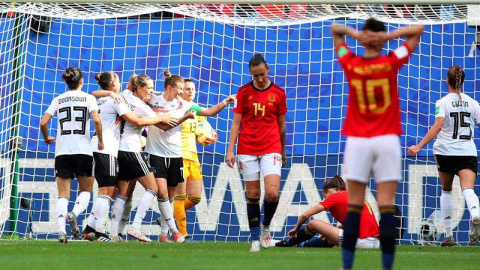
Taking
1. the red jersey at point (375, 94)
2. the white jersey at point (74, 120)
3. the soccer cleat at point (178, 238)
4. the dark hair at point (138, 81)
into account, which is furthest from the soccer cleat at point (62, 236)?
the red jersey at point (375, 94)

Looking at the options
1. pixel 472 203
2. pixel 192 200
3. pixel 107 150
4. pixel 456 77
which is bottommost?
pixel 192 200

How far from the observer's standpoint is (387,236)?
5.79 meters

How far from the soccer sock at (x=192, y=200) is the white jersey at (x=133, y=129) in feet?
3.88

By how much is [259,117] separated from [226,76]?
4.82 metres

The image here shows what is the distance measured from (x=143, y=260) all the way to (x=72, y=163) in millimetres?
3590

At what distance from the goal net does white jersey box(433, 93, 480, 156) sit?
1795 millimetres

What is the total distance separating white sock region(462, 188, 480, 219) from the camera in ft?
35.1

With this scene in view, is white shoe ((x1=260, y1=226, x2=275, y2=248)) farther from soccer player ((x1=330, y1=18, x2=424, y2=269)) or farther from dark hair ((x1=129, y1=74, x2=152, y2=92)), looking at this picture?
soccer player ((x1=330, y1=18, x2=424, y2=269))

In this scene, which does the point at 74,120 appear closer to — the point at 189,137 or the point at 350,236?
the point at 189,137

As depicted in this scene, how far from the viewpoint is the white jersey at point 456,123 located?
1120 centimetres

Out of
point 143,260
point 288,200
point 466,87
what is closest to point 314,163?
point 288,200

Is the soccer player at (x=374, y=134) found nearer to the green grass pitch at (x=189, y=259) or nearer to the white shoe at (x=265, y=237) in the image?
the green grass pitch at (x=189, y=259)

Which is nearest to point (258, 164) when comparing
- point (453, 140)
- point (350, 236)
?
point (453, 140)

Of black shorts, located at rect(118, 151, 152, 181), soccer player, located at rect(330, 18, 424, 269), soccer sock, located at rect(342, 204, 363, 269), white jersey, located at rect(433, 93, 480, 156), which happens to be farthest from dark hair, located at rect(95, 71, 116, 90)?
soccer sock, located at rect(342, 204, 363, 269)
